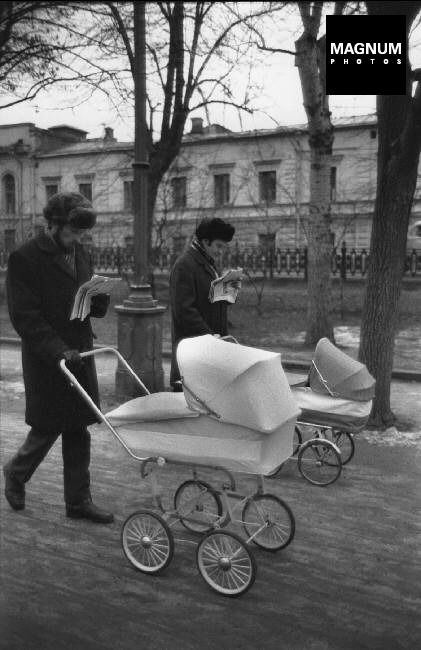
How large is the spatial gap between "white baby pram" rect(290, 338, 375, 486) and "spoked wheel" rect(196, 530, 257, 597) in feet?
5.35

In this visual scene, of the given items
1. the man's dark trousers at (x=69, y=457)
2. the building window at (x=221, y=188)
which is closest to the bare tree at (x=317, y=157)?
the man's dark trousers at (x=69, y=457)

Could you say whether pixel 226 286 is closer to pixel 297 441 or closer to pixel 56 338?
pixel 56 338

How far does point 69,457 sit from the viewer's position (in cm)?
432

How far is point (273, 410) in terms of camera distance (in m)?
3.35

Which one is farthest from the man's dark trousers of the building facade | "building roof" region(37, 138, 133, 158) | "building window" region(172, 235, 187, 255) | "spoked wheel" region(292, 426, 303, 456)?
"building window" region(172, 235, 187, 255)

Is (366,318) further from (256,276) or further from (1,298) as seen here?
(1,298)

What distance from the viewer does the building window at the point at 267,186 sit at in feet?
111

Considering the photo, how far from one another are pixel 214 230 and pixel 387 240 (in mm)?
2011

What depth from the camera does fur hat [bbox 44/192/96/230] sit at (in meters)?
3.89

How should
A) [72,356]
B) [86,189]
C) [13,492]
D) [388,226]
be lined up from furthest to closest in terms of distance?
1. [86,189]
2. [388,226]
3. [13,492]
4. [72,356]

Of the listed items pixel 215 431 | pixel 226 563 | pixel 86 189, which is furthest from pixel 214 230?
pixel 86 189

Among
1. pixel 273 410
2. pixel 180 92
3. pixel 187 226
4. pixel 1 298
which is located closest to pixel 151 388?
pixel 273 410

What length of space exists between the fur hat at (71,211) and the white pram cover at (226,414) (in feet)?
3.06

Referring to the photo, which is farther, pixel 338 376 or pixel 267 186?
pixel 267 186
